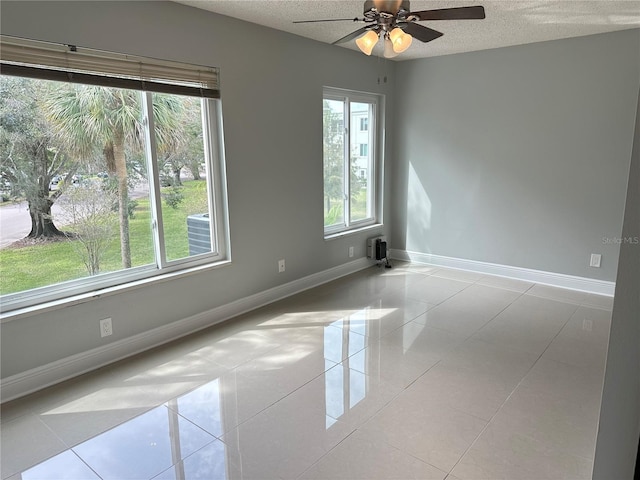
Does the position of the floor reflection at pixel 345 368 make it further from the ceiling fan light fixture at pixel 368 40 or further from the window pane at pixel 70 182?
the ceiling fan light fixture at pixel 368 40

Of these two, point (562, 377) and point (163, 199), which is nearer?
point (562, 377)

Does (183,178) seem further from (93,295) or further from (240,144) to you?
(93,295)

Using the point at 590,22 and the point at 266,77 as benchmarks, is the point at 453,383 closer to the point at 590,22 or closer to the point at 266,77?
the point at 266,77

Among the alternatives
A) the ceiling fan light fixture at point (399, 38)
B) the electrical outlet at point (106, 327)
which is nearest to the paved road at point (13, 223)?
the electrical outlet at point (106, 327)

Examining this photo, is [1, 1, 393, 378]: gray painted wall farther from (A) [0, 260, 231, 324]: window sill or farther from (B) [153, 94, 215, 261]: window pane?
(B) [153, 94, 215, 261]: window pane

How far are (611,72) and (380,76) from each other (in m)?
2.28

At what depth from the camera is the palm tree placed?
2672mm

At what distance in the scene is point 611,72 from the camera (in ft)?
12.7

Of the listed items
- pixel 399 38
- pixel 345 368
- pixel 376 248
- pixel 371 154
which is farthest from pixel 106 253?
pixel 371 154

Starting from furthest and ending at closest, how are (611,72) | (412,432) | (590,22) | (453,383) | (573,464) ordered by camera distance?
(611,72) → (590,22) → (453,383) → (412,432) → (573,464)

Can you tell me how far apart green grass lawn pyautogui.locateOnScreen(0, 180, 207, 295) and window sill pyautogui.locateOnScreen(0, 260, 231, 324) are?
0.13 meters

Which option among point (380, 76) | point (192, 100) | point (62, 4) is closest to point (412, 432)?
point (192, 100)

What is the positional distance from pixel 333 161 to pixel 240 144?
4.82ft

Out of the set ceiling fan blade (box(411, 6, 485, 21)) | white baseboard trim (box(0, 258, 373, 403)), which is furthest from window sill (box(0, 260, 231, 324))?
ceiling fan blade (box(411, 6, 485, 21))
